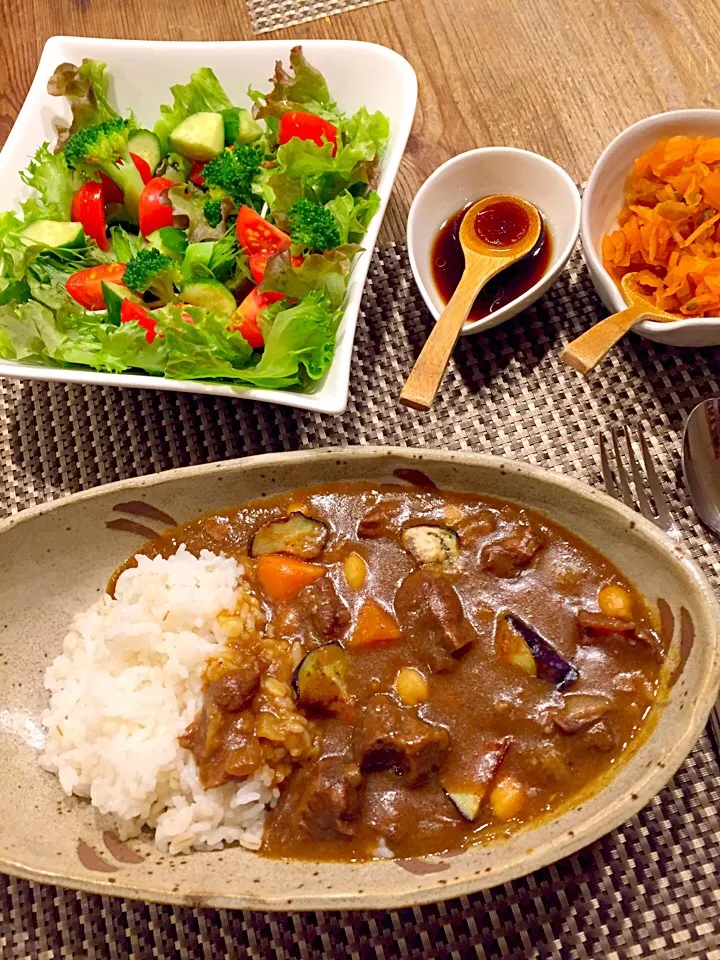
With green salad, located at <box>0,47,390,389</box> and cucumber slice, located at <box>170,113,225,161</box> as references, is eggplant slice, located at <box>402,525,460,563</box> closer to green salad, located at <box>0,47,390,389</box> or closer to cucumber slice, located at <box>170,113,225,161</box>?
green salad, located at <box>0,47,390,389</box>

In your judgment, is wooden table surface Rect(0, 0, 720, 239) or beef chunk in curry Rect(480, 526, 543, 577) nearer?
beef chunk in curry Rect(480, 526, 543, 577)

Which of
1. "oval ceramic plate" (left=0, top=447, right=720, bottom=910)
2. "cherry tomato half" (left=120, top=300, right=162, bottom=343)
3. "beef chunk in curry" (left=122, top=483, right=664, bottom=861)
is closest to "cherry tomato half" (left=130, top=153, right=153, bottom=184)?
"cherry tomato half" (left=120, top=300, right=162, bottom=343)

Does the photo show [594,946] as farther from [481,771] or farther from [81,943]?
[81,943]

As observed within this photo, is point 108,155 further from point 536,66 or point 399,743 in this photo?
point 399,743

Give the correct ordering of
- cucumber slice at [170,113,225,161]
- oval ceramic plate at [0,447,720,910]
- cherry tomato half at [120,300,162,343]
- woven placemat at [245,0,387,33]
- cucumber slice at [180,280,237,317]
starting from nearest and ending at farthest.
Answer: oval ceramic plate at [0,447,720,910]
cherry tomato half at [120,300,162,343]
cucumber slice at [180,280,237,317]
cucumber slice at [170,113,225,161]
woven placemat at [245,0,387,33]

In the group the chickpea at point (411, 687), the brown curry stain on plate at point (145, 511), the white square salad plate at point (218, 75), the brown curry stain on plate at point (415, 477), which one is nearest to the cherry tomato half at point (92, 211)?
the white square salad plate at point (218, 75)

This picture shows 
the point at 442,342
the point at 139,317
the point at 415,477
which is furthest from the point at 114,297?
the point at 415,477
